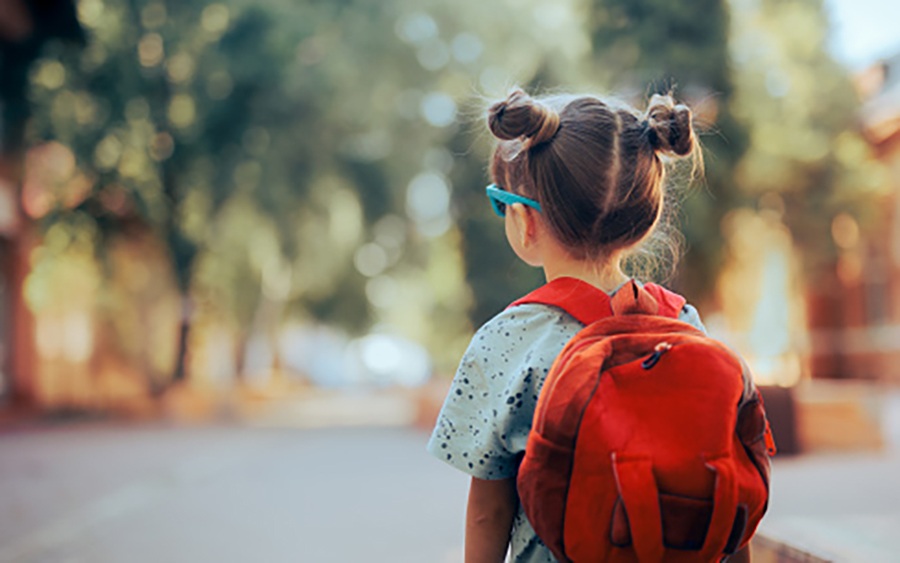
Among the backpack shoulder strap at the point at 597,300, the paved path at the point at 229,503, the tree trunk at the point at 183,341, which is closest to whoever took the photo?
the backpack shoulder strap at the point at 597,300

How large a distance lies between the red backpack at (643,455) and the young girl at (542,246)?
0.42ft

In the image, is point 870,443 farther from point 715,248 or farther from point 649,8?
point 649,8

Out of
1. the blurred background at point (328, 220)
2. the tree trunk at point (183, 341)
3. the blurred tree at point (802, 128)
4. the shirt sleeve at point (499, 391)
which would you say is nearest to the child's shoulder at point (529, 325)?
the shirt sleeve at point (499, 391)

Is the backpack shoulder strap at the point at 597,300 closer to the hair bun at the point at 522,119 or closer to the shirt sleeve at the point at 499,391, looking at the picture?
the shirt sleeve at the point at 499,391

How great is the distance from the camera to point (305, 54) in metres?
18.5

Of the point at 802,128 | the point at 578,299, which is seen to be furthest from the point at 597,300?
the point at 802,128

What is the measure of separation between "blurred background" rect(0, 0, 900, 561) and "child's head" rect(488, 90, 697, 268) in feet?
17.2

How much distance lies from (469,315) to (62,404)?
11342mm

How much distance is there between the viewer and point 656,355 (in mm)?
1565

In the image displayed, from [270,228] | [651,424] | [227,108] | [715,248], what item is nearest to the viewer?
[651,424]

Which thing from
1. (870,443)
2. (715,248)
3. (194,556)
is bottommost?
(870,443)

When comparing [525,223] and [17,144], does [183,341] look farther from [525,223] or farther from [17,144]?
[525,223]

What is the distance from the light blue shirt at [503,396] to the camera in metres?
1.70

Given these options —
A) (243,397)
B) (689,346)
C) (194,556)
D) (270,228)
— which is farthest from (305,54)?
(689,346)
